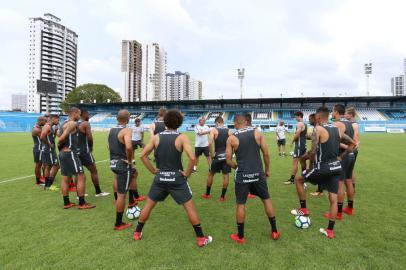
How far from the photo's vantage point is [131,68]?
137000 mm

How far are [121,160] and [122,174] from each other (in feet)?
0.89

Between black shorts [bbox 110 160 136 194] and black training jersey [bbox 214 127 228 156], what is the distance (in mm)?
2535

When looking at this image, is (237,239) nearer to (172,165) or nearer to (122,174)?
(172,165)

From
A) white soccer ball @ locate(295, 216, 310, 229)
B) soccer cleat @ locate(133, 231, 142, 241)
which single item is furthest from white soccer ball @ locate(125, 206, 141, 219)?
white soccer ball @ locate(295, 216, 310, 229)

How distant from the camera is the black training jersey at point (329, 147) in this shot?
4613 millimetres

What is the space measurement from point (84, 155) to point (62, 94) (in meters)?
129

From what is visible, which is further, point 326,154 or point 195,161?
point 326,154

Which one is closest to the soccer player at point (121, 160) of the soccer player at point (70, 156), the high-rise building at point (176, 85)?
the soccer player at point (70, 156)

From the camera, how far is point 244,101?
66.7m

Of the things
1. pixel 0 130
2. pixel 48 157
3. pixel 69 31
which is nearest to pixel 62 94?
pixel 69 31

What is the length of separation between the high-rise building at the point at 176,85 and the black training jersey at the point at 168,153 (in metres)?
172

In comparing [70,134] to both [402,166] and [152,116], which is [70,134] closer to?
[402,166]

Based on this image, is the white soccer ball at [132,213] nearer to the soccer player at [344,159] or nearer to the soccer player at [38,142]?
the soccer player at [344,159]

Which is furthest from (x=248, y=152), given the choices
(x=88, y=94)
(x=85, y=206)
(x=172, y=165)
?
(x=88, y=94)
